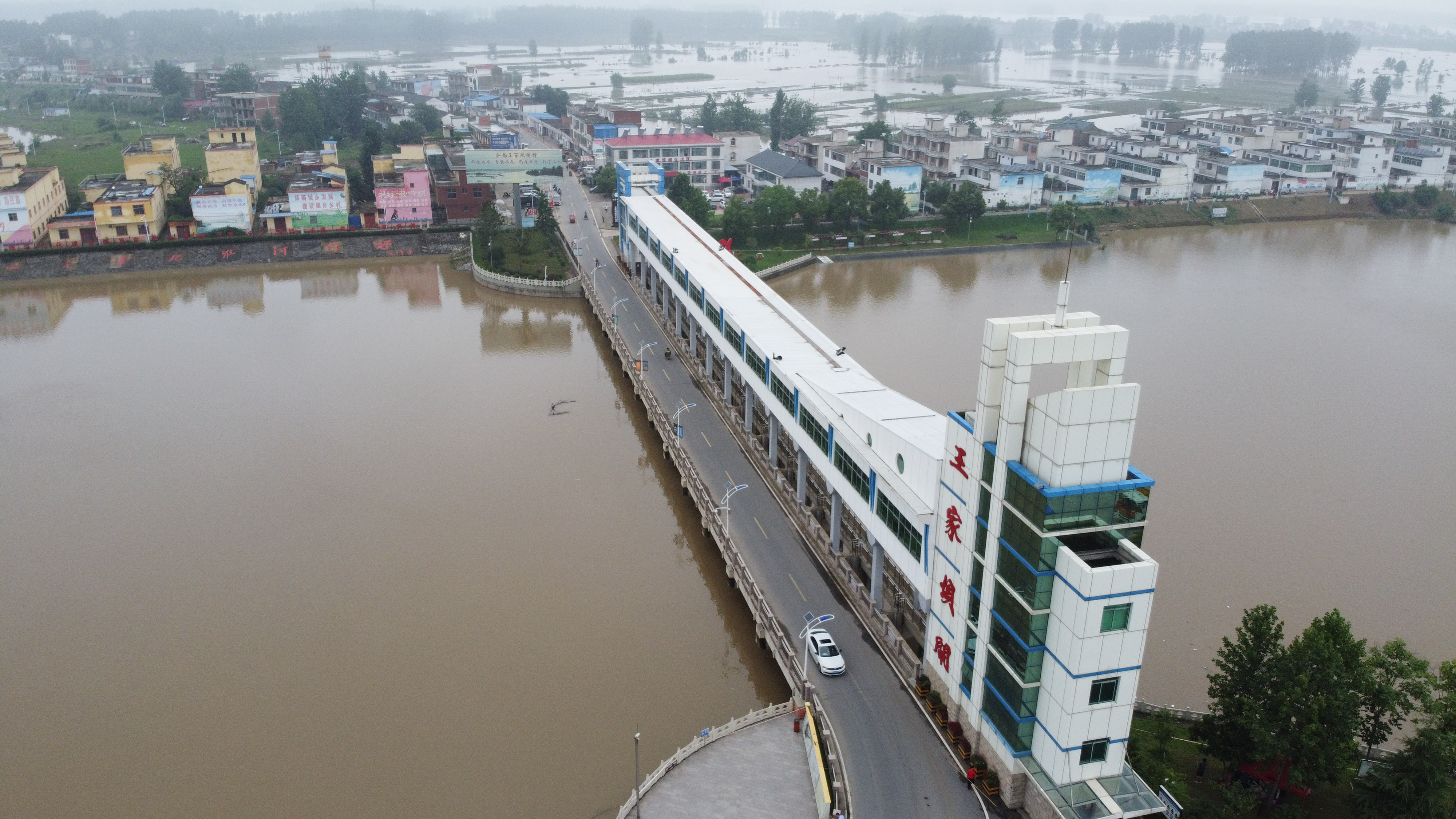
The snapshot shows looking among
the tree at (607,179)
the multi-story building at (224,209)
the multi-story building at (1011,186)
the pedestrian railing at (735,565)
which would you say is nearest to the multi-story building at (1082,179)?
the multi-story building at (1011,186)

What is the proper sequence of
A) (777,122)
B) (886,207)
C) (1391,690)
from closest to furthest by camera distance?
(1391,690), (886,207), (777,122)

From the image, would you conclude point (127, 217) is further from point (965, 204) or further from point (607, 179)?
point (965, 204)

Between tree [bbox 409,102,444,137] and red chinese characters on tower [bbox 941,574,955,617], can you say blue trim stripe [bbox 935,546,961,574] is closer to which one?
red chinese characters on tower [bbox 941,574,955,617]

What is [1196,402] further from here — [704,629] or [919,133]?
[919,133]

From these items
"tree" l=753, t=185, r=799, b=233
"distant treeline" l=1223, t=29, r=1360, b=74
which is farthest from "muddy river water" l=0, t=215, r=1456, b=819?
"distant treeline" l=1223, t=29, r=1360, b=74

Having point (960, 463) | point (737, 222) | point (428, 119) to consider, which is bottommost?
point (737, 222)

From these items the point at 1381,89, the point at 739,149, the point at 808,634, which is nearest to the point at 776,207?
the point at 739,149

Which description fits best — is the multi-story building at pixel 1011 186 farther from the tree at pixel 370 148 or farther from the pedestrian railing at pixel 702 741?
the pedestrian railing at pixel 702 741
